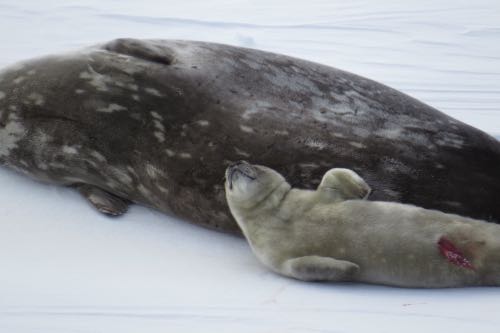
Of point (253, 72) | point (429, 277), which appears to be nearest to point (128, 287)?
point (429, 277)

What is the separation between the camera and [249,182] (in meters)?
2.71

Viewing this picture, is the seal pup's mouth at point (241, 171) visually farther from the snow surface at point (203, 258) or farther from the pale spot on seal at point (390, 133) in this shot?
the pale spot on seal at point (390, 133)

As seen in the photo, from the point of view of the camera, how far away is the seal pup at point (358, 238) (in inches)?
95.4

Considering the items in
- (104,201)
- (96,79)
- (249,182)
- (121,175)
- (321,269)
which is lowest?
(104,201)

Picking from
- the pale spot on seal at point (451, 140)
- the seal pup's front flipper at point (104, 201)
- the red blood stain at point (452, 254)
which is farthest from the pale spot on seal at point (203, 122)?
the red blood stain at point (452, 254)

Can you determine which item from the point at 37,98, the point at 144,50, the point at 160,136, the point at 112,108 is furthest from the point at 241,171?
the point at 37,98

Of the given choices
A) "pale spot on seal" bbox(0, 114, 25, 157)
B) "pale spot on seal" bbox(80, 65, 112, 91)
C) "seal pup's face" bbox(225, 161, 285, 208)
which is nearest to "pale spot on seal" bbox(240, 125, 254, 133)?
"seal pup's face" bbox(225, 161, 285, 208)

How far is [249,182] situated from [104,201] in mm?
755

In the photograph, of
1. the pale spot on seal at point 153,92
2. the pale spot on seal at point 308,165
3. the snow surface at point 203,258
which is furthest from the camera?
the pale spot on seal at point 153,92

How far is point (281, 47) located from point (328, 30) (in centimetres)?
62

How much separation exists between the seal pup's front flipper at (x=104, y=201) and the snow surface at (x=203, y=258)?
4 cm

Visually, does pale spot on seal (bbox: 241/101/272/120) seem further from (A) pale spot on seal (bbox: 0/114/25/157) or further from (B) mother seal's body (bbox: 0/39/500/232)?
(A) pale spot on seal (bbox: 0/114/25/157)

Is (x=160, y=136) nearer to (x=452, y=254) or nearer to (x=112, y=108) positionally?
(x=112, y=108)

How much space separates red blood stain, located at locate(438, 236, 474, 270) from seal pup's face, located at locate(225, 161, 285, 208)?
22.8 inches
